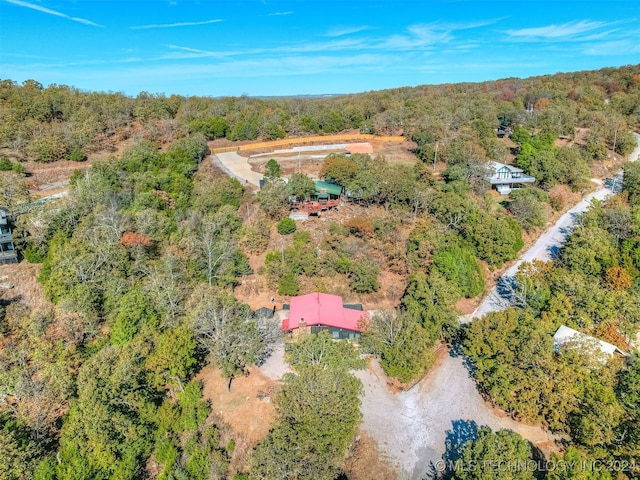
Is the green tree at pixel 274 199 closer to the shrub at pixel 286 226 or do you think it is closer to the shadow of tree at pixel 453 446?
the shrub at pixel 286 226

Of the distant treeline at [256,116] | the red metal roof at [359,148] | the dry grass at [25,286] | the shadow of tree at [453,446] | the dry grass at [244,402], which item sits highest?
the distant treeline at [256,116]

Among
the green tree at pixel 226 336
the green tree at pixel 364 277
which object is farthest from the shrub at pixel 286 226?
the green tree at pixel 226 336

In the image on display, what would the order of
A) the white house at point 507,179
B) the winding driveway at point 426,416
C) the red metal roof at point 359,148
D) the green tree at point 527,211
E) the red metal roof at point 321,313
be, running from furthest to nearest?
the red metal roof at point 359,148, the white house at point 507,179, the green tree at point 527,211, the red metal roof at point 321,313, the winding driveway at point 426,416

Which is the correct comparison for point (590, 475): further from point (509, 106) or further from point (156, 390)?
point (509, 106)

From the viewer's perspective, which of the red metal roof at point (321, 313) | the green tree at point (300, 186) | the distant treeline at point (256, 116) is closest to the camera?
the red metal roof at point (321, 313)

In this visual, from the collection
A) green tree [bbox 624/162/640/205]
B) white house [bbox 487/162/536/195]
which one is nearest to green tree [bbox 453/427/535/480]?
white house [bbox 487/162/536/195]

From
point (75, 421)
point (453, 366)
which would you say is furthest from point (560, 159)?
point (75, 421)
